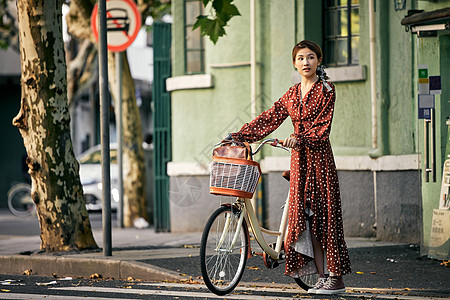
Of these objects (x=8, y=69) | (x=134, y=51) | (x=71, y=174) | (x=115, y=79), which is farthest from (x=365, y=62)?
(x=134, y=51)

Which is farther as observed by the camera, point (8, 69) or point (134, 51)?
point (134, 51)

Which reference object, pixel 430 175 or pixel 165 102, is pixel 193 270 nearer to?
pixel 430 175

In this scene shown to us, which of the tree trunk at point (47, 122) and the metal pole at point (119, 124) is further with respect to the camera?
the metal pole at point (119, 124)

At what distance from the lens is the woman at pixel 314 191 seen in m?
7.08

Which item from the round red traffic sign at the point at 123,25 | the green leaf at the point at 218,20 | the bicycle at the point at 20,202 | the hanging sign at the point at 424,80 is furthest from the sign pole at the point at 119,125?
the bicycle at the point at 20,202

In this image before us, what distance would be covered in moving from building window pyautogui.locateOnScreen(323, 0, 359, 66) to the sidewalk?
2393 mm

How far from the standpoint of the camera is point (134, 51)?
4106 centimetres

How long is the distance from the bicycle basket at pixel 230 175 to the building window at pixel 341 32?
17.5 feet

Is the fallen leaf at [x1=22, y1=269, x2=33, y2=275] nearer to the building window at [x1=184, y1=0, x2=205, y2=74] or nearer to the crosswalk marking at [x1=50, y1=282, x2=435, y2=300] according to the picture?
the crosswalk marking at [x1=50, y1=282, x2=435, y2=300]

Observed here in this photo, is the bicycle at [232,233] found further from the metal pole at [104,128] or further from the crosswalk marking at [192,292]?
the metal pole at [104,128]

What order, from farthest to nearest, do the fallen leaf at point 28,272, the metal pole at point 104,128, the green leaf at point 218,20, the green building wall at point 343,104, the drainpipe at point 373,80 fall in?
the drainpipe at point 373,80 < the green building wall at point 343,104 < the green leaf at point 218,20 < the fallen leaf at point 28,272 < the metal pole at point 104,128

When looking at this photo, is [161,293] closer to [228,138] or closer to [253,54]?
[228,138]

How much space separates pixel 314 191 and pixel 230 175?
0.73 metres

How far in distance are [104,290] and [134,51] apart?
33.9m
